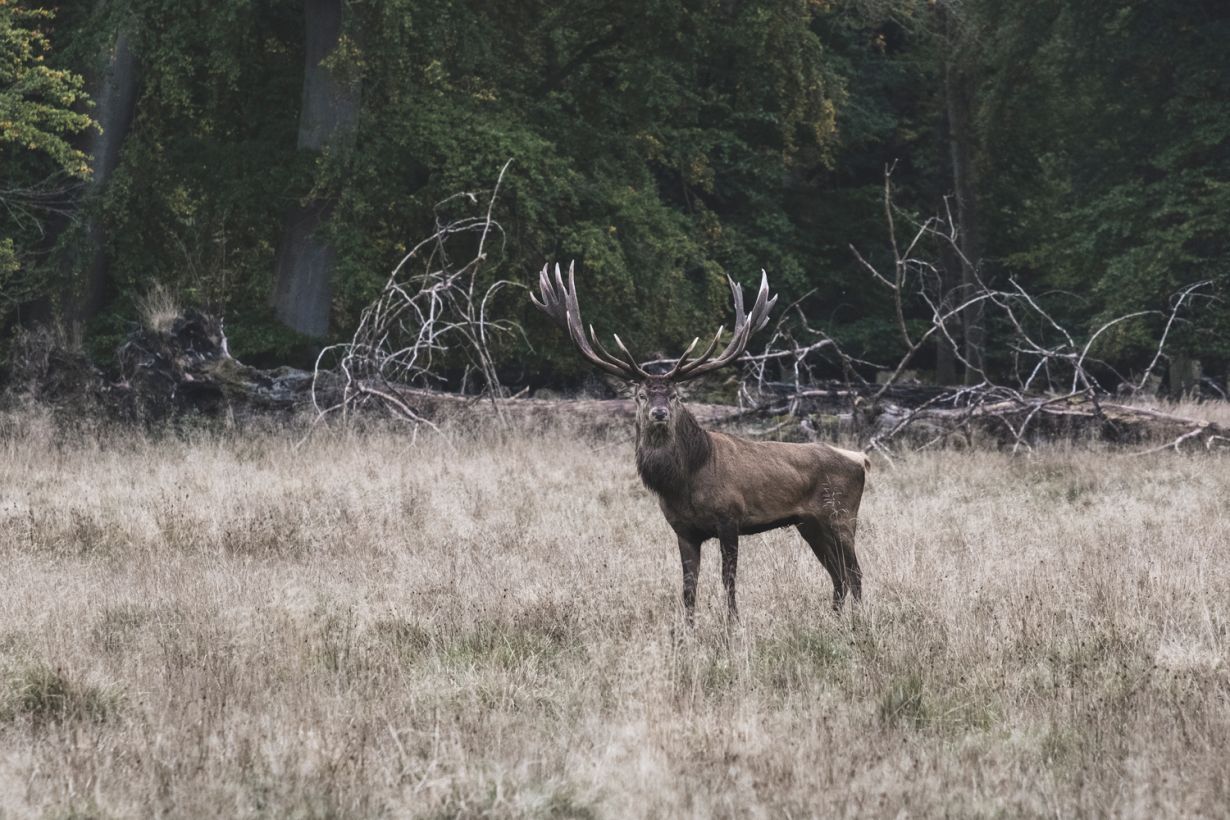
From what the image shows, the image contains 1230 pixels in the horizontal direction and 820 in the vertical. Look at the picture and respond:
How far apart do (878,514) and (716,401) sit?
6.78m

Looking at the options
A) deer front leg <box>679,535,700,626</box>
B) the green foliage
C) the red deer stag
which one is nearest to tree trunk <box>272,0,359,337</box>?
the green foliage

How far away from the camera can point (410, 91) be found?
19859 mm

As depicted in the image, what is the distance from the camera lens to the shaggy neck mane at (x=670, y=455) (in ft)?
25.2

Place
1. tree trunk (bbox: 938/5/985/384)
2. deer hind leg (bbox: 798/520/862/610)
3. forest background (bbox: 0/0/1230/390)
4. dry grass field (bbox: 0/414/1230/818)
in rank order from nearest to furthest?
dry grass field (bbox: 0/414/1230/818) < deer hind leg (bbox: 798/520/862/610) < forest background (bbox: 0/0/1230/390) < tree trunk (bbox: 938/5/985/384)

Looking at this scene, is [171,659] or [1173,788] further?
[171,659]

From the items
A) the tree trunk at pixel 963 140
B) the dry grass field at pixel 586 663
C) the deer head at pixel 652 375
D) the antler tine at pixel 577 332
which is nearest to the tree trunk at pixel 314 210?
the dry grass field at pixel 586 663

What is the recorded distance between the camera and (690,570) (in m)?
7.70

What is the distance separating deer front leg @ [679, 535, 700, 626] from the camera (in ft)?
24.8

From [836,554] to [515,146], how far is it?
12290mm

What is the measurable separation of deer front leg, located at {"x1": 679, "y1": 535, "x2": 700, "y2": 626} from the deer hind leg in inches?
28.5

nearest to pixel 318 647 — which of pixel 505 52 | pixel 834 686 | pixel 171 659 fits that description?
pixel 171 659

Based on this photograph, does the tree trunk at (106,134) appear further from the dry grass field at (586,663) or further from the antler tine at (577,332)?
the antler tine at (577,332)

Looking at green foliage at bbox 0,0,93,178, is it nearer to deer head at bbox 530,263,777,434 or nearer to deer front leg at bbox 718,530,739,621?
deer head at bbox 530,263,777,434

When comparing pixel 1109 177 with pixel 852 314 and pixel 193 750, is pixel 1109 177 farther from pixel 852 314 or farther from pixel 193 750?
pixel 193 750
